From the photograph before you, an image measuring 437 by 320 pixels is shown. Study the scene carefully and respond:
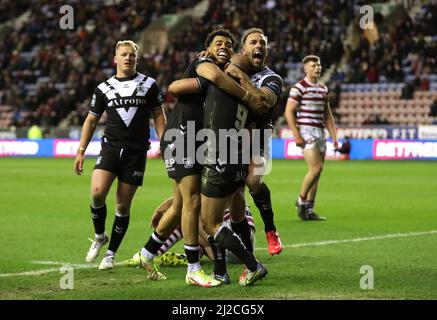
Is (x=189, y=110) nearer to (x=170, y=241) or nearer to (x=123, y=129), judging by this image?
(x=123, y=129)

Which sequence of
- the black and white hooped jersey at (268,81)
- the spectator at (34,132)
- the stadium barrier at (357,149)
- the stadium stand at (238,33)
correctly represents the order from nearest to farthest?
the black and white hooped jersey at (268,81)
the stadium barrier at (357,149)
the stadium stand at (238,33)
the spectator at (34,132)

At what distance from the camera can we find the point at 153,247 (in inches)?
323

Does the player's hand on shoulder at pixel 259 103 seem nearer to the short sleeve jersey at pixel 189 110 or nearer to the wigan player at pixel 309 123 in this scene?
the short sleeve jersey at pixel 189 110

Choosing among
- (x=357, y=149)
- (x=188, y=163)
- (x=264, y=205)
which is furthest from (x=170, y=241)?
(x=357, y=149)

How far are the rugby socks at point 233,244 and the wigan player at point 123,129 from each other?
5.10 feet

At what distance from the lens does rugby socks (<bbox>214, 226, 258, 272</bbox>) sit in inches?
295

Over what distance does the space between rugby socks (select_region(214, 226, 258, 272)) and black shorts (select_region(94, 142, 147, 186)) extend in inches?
60.7

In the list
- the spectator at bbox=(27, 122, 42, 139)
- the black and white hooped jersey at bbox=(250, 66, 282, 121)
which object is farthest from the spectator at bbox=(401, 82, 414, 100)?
the black and white hooped jersey at bbox=(250, 66, 282, 121)

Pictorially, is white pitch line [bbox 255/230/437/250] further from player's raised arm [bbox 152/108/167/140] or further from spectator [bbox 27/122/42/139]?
spectator [bbox 27/122/42/139]

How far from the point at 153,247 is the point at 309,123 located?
580cm

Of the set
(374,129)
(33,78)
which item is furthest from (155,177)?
(33,78)

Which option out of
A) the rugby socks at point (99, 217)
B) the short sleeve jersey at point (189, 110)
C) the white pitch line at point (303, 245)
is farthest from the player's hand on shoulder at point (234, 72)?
the white pitch line at point (303, 245)

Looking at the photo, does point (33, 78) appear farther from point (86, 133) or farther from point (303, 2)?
point (86, 133)

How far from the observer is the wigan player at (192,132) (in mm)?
7426
